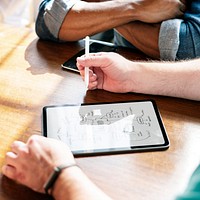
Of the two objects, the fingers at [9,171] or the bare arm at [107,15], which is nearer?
the fingers at [9,171]

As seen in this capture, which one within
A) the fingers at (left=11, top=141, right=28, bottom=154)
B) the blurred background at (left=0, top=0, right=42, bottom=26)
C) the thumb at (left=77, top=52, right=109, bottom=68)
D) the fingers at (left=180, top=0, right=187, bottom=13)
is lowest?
the blurred background at (left=0, top=0, right=42, bottom=26)

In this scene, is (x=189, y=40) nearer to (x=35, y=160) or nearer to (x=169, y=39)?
(x=169, y=39)

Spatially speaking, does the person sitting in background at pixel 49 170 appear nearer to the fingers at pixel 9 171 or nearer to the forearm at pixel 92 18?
the fingers at pixel 9 171

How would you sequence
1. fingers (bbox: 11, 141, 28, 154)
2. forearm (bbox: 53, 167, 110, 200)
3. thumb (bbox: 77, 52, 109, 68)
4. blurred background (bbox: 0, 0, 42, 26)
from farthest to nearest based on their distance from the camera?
1. blurred background (bbox: 0, 0, 42, 26)
2. thumb (bbox: 77, 52, 109, 68)
3. fingers (bbox: 11, 141, 28, 154)
4. forearm (bbox: 53, 167, 110, 200)

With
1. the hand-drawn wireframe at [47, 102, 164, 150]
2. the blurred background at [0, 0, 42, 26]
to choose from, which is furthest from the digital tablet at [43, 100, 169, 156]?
the blurred background at [0, 0, 42, 26]

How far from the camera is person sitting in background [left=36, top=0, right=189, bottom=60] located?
50.8 inches

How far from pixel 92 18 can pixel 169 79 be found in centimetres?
36

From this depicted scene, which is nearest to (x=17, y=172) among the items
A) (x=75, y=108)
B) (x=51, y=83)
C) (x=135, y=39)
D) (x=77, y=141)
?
(x=77, y=141)

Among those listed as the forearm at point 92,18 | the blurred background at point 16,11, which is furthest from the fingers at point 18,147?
the blurred background at point 16,11

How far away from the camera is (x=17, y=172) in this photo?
80 cm

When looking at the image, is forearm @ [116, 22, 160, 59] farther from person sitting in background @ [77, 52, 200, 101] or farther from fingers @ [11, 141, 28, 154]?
fingers @ [11, 141, 28, 154]

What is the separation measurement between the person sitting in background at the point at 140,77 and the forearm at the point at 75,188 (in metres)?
0.38

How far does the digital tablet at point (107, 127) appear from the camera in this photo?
887 millimetres

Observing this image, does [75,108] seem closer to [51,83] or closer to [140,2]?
[51,83]
